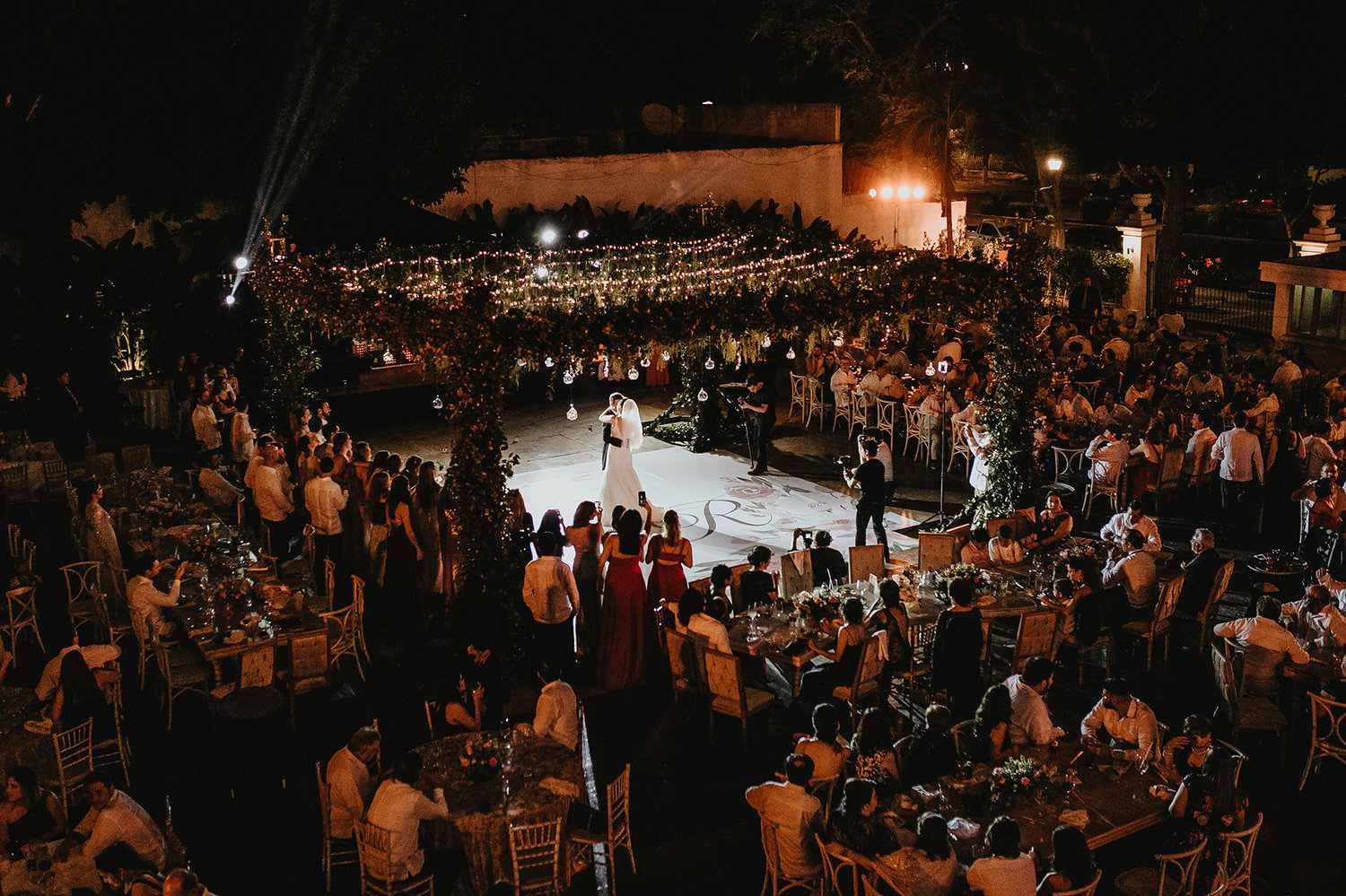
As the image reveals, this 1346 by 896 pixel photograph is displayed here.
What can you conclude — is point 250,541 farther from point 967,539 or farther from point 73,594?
point 967,539

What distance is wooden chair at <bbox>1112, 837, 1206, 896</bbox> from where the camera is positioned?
18.4 feet

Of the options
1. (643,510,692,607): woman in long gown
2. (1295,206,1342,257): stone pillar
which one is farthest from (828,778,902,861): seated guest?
(1295,206,1342,257): stone pillar

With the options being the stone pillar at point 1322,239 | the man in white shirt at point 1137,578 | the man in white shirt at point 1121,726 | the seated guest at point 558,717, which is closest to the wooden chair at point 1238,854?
the man in white shirt at point 1121,726

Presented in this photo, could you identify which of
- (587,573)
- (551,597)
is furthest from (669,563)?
(551,597)

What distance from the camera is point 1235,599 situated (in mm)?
10109

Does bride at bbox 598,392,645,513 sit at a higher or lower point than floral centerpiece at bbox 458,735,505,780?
higher

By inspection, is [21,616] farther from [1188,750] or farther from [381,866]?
[1188,750]

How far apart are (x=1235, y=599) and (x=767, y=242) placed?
25.2 feet

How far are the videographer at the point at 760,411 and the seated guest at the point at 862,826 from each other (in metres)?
8.16

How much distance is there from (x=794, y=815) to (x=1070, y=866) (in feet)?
4.48

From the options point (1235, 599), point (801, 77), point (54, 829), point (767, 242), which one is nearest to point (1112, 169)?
point (801, 77)

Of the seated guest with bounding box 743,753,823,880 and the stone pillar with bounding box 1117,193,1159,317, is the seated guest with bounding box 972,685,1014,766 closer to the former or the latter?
the seated guest with bounding box 743,753,823,880

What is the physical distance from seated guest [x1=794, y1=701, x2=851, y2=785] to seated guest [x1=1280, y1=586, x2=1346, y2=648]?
140 inches

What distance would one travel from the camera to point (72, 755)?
23.0 feet
